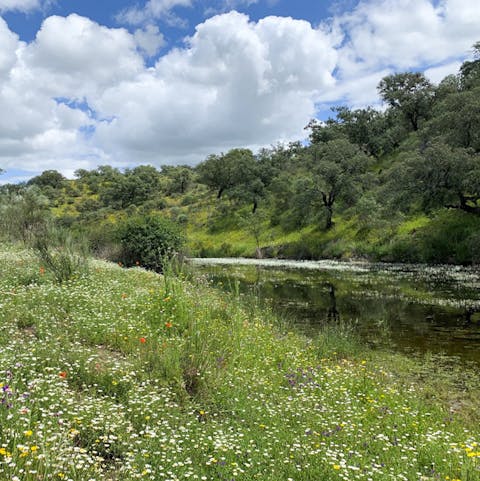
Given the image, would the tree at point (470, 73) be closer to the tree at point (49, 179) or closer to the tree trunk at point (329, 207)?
the tree trunk at point (329, 207)

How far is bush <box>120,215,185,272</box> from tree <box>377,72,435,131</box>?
6020 cm

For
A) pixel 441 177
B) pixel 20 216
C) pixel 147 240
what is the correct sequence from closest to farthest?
pixel 147 240, pixel 20 216, pixel 441 177

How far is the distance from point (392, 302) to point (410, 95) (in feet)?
217

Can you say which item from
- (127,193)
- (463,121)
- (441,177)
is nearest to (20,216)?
(441,177)

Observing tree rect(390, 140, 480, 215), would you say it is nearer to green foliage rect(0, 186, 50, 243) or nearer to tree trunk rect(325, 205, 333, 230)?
tree trunk rect(325, 205, 333, 230)

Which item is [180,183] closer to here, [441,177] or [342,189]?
[342,189]

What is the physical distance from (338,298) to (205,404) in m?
18.1

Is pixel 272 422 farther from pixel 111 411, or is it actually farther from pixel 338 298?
pixel 338 298

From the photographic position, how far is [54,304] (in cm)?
1130

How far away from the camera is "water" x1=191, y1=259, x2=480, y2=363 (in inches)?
600

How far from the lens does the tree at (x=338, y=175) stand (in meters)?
Answer: 56.2

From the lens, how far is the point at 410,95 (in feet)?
254

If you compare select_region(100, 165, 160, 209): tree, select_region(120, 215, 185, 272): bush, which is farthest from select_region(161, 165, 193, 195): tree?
select_region(120, 215, 185, 272): bush

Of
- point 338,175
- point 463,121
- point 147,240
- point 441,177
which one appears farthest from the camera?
point 338,175
